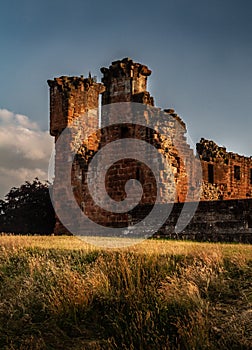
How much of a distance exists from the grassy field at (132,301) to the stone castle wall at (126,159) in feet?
25.5

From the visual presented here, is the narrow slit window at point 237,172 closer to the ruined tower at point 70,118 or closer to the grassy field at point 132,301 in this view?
the ruined tower at point 70,118

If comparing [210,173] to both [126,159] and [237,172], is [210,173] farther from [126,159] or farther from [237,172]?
[126,159]

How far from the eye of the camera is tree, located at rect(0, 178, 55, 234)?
31812 millimetres

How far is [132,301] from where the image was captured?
34.6 feet

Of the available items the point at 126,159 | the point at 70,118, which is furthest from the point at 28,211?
the point at 126,159

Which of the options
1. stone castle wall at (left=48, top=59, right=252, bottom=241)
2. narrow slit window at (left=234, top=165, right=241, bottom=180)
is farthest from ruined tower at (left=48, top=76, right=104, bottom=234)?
narrow slit window at (left=234, top=165, right=241, bottom=180)

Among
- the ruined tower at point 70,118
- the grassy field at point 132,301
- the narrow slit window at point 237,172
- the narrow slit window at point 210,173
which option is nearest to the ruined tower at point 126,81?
the ruined tower at point 70,118

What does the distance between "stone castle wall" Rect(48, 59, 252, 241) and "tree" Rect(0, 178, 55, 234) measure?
412 cm

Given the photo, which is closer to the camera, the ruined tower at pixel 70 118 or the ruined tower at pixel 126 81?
the ruined tower at pixel 126 81

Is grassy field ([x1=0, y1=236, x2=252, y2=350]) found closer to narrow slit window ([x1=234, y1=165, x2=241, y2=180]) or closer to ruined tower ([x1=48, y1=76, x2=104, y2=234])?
ruined tower ([x1=48, y1=76, x2=104, y2=234])

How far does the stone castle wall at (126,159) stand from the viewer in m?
22.9

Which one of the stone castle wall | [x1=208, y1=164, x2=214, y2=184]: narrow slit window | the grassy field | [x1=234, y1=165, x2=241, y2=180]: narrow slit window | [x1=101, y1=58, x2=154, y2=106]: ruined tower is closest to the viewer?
the grassy field

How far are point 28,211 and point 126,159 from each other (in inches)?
405

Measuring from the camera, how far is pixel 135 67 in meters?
24.5
